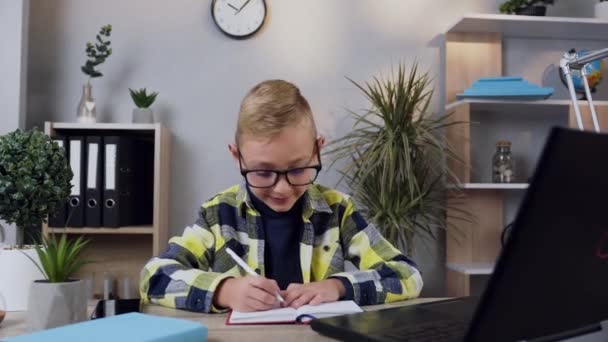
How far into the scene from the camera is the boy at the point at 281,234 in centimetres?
108

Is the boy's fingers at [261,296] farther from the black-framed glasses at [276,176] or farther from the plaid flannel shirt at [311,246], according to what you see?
the black-framed glasses at [276,176]

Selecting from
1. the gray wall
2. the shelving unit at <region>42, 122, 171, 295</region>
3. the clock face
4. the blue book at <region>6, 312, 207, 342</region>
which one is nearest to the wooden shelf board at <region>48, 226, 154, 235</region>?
the shelving unit at <region>42, 122, 171, 295</region>

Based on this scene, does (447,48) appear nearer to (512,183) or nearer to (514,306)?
(512,183)

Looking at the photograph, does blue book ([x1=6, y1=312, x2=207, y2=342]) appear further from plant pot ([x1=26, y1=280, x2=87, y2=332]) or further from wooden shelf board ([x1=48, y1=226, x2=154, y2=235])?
wooden shelf board ([x1=48, y1=226, x2=154, y2=235])

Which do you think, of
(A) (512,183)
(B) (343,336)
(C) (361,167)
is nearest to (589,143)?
(B) (343,336)

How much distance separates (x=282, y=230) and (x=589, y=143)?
958 mm

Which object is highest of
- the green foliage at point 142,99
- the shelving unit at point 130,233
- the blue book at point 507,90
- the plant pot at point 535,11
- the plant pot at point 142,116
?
the plant pot at point 535,11

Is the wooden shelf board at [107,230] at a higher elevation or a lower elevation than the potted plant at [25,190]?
lower

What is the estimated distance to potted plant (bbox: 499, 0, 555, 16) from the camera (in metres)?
2.69

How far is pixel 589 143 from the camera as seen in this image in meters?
0.43

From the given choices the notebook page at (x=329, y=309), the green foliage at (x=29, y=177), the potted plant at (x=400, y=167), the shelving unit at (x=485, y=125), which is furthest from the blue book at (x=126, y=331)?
the shelving unit at (x=485, y=125)

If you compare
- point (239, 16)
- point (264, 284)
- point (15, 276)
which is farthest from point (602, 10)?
point (15, 276)

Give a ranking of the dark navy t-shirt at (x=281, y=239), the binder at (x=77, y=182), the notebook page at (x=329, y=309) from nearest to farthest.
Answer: the notebook page at (x=329, y=309), the dark navy t-shirt at (x=281, y=239), the binder at (x=77, y=182)

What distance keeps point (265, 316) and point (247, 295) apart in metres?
0.09
